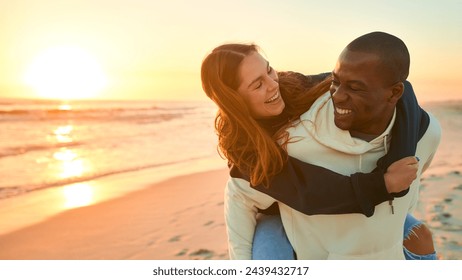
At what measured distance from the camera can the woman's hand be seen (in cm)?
183

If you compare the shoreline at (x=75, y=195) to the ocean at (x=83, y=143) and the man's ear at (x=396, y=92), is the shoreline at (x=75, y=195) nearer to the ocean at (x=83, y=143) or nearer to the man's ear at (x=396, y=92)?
the ocean at (x=83, y=143)

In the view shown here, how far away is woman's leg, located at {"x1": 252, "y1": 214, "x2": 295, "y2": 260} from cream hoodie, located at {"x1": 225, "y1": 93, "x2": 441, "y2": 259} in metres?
0.03

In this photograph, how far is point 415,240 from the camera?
2.26 metres

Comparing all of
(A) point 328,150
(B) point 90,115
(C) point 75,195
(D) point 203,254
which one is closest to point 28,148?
(C) point 75,195

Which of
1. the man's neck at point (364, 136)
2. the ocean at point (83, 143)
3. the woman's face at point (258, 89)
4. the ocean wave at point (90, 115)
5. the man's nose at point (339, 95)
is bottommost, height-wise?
the ocean wave at point (90, 115)

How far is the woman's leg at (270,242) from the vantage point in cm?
214

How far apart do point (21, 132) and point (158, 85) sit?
3.16 m

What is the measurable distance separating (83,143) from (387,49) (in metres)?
5.84

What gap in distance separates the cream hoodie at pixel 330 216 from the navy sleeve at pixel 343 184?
2.4 inches

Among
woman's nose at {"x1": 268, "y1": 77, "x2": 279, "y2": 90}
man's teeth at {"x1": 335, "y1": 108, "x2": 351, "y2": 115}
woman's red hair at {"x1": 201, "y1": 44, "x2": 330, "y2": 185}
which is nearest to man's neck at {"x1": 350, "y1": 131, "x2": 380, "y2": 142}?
man's teeth at {"x1": 335, "y1": 108, "x2": 351, "y2": 115}

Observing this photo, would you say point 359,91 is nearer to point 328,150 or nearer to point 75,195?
point 328,150

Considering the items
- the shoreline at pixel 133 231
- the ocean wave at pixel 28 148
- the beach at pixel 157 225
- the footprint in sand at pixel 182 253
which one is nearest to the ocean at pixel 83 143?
the ocean wave at pixel 28 148
